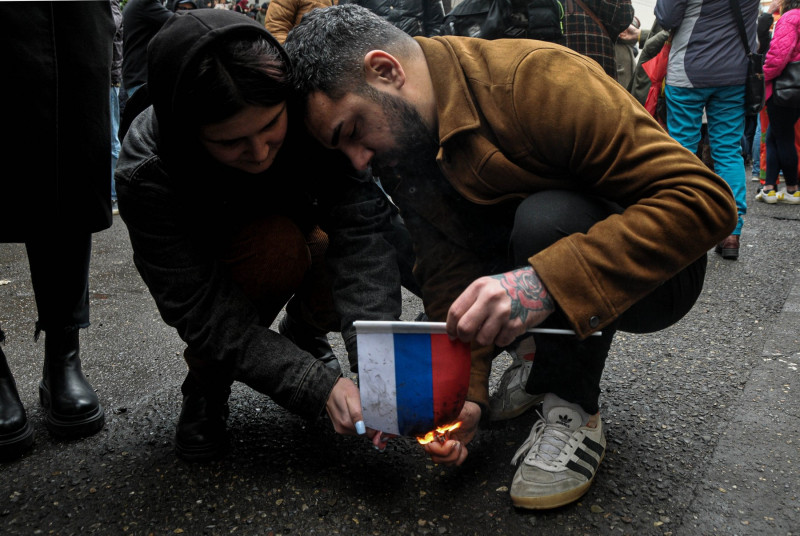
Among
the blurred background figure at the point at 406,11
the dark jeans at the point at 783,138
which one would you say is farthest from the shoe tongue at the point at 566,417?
the dark jeans at the point at 783,138

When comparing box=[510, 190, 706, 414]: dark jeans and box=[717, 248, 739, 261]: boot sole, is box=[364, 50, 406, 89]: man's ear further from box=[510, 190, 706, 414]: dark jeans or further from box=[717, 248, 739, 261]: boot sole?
box=[717, 248, 739, 261]: boot sole

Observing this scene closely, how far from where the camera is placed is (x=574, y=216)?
1.38 m

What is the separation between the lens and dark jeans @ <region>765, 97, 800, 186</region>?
5363mm

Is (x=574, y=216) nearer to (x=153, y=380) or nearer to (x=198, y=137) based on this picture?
(x=198, y=137)

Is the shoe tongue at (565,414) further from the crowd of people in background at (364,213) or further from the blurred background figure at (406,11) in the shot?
the blurred background figure at (406,11)

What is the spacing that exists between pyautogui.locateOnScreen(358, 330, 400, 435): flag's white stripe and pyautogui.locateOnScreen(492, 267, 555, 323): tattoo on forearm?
0.25 m

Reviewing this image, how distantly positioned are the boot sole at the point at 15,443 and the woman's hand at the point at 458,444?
1.12 meters

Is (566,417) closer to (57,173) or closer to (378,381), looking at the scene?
(378,381)

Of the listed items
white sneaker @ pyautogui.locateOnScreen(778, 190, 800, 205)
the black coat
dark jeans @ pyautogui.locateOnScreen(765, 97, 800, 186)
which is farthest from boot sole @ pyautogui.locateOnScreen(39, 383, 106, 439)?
white sneaker @ pyautogui.locateOnScreen(778, 190, 800, 205)

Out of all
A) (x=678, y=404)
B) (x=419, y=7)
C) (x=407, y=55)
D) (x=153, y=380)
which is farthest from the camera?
(x=419, y=7)

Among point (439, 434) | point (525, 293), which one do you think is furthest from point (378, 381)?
point (525, 293)

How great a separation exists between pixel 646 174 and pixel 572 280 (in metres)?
0.26

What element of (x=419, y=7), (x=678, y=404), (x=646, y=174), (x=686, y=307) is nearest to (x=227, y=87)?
(x=646, y=174)

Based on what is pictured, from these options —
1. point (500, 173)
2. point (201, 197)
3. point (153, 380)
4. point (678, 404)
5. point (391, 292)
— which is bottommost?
point (153, 380)
